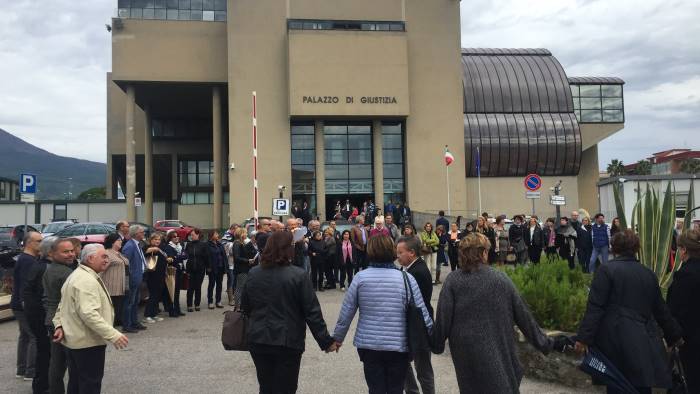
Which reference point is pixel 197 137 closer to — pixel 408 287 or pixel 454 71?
pixel 454 71

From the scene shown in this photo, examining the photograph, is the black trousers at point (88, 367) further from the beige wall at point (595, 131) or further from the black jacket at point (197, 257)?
the beige wall at point (595, 131)

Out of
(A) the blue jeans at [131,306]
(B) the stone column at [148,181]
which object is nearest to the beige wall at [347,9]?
(B) the stone column at [148,181]

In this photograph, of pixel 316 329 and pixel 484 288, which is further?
pixel 316 329

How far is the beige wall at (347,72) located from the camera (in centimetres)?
3319

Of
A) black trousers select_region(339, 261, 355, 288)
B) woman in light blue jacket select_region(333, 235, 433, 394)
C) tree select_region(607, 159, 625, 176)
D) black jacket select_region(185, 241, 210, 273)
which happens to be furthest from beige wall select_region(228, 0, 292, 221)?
tree select_region(607, 159, 625, 176)

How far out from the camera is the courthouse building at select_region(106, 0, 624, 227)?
33719 mm

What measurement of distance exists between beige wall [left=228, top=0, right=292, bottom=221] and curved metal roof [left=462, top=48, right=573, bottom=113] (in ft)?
49.7

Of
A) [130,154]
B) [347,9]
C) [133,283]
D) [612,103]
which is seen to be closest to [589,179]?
[612,103]

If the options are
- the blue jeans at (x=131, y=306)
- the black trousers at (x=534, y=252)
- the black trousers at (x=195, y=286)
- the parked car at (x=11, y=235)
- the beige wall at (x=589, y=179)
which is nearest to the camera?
the blue jeans at (x=131, y=306)

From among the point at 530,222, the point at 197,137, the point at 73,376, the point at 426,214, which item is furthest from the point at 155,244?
the point at 197,137

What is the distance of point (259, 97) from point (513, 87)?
66.5 feet

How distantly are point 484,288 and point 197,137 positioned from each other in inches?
1739

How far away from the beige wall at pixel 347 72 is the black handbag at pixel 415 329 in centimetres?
2974

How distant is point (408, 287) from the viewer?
14.4 feet
